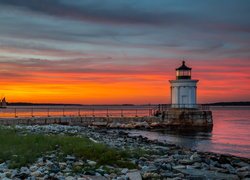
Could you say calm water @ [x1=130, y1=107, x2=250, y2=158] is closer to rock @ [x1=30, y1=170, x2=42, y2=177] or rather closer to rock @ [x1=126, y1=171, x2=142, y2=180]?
rock @ [x1=126, y1=171, x2=142, y2=180]

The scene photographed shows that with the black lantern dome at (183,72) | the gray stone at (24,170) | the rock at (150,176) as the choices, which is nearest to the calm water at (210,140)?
the black lantern dome at (183,72)

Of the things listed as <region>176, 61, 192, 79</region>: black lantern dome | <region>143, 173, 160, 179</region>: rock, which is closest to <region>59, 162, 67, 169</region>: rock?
<region>143, 173, 160, 179</region>: rock

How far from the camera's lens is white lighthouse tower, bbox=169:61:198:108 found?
5597 centimetres

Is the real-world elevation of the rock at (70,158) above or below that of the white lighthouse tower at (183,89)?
below

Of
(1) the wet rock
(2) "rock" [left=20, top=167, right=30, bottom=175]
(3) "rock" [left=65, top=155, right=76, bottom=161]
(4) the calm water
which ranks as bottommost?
(4) the calm water

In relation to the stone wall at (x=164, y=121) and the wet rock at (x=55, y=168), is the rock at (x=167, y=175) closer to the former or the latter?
the wet rock at (x=55, y=168)

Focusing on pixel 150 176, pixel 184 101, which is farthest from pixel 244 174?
pixel 184 101

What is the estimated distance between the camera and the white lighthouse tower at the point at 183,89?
56.0 meters

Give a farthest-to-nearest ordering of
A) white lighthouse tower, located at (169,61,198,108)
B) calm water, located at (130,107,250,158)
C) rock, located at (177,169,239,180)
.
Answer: white lighthouse tower, located at (169,61,198,108), calm water, located at (130,107,250,158), rock, located at (177,169,239,180)

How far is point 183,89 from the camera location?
56250 millimetres

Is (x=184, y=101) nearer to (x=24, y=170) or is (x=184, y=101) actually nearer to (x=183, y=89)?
(x=183, y=89)

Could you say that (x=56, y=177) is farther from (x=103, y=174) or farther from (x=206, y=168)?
(x=206, y=168)

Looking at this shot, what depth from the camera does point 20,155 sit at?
1498cm

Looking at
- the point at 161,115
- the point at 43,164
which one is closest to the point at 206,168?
the point at 43,164
